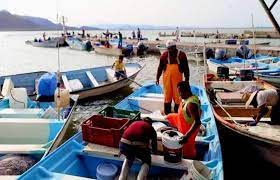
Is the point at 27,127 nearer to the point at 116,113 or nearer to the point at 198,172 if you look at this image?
the point at 116,113

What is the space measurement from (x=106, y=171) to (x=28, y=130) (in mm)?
3249

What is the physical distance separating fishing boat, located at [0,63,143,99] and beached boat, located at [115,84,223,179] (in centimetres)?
302

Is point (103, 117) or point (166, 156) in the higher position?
point (103, 117)

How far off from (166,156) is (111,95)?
370 inches

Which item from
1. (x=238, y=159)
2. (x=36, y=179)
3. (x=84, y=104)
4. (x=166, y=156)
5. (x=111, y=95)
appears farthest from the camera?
(x=111, y=95)

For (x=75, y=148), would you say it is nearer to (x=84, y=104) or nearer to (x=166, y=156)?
(x=166, y=156)

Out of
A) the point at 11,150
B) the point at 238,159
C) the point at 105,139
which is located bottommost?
the point at 238,159

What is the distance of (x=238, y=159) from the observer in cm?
704

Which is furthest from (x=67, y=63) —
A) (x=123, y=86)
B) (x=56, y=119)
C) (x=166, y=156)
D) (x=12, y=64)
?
(x=166, y=156)

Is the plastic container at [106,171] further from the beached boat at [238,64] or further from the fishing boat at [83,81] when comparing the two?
the beached boat at [238,64]

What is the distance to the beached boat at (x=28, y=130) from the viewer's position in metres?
5.99

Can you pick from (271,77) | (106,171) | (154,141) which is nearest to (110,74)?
(271,77)

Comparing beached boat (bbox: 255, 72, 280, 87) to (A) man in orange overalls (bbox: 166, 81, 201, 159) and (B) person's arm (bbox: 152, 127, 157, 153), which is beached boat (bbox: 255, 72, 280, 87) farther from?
(B) person's arm (bbox: 152, 127, 157, 153)

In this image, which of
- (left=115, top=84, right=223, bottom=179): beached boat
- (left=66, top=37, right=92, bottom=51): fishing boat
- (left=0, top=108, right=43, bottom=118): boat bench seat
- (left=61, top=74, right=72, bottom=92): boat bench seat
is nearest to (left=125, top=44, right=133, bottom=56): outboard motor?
(left=66, top=37, right=92, bottom=51): fishing boat
